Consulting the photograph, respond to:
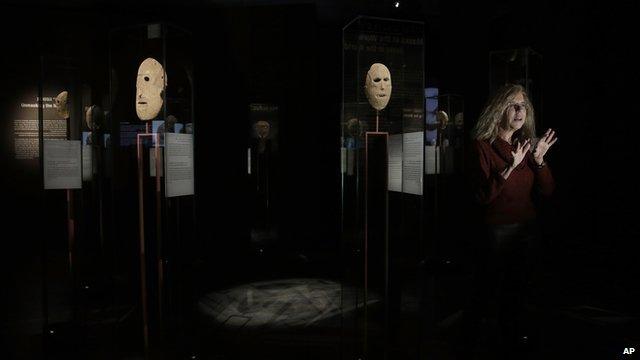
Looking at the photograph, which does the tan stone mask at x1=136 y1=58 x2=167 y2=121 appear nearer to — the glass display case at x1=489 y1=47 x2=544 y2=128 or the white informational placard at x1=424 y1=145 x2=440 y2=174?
the glass display case at x1=489 y1=47 x2=544 y2=128

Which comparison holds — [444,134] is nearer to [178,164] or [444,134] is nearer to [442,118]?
[442,118]

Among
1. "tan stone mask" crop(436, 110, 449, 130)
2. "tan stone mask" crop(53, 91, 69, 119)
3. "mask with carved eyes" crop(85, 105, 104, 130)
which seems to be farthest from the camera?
"tan stone mask" crop(436, 110, 449, 130)

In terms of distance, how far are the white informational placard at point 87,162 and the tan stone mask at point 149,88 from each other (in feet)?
5.29

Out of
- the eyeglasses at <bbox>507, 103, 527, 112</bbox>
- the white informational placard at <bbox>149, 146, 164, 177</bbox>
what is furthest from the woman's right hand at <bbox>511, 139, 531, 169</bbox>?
the white informational placard at <bbox>149, 146, 164, 177</bbox>

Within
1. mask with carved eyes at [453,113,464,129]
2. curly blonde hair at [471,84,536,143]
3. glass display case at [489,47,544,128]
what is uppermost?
glass display case at [489,47,544,128]

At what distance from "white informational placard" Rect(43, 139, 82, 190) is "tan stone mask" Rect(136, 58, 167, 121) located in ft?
3.05

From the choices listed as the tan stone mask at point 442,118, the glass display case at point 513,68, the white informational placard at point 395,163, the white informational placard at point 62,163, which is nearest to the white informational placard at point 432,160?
the tan stone mask at point 442,118

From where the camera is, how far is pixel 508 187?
317cm

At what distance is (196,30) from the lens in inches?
234

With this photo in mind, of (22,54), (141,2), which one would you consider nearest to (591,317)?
(141,2)

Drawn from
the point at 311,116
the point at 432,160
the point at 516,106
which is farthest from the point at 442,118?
the point at 516,106

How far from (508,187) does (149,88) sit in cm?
235

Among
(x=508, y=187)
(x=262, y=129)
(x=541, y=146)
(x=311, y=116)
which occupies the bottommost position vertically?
(x=508, y=187)

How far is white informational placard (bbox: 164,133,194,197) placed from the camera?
9.97ft
